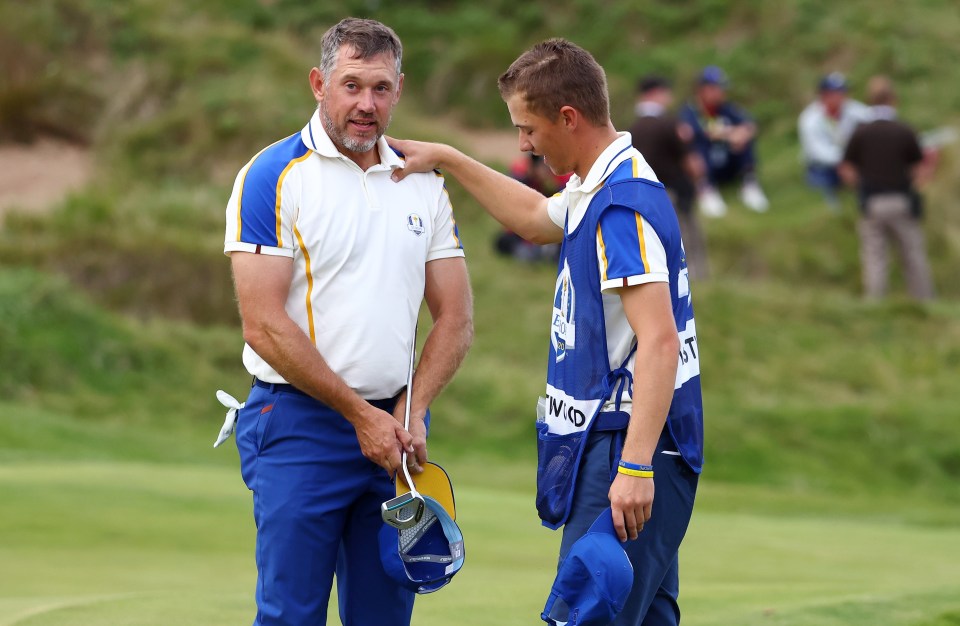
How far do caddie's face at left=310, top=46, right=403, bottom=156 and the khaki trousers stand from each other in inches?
446

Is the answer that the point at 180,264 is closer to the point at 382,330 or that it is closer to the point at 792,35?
the point at 792,35

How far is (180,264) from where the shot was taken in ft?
51.9

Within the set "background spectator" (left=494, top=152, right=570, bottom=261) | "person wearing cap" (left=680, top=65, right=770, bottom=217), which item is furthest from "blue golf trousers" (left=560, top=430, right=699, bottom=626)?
"person wearing cap" (left=680, top=65, right=770, bottom=217)

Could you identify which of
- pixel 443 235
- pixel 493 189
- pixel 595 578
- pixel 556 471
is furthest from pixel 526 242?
pixel 595 578

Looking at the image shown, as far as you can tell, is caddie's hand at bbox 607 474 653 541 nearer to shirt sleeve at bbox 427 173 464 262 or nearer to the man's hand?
the man's hand

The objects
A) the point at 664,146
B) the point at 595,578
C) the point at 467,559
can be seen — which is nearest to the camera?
the point at 595,578

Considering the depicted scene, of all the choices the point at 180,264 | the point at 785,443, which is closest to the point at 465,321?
the point at 785,443

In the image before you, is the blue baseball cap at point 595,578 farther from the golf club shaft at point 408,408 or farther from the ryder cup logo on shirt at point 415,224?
the ryder cup logo on shirt at point 415,224

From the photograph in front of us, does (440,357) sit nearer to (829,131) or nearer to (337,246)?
(337,246)

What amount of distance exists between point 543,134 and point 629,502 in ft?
3.15

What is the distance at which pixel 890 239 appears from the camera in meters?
15.9

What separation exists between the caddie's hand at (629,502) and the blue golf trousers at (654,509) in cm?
9

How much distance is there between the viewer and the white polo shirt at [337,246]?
13.0 feet

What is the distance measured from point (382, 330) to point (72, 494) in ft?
13.2
